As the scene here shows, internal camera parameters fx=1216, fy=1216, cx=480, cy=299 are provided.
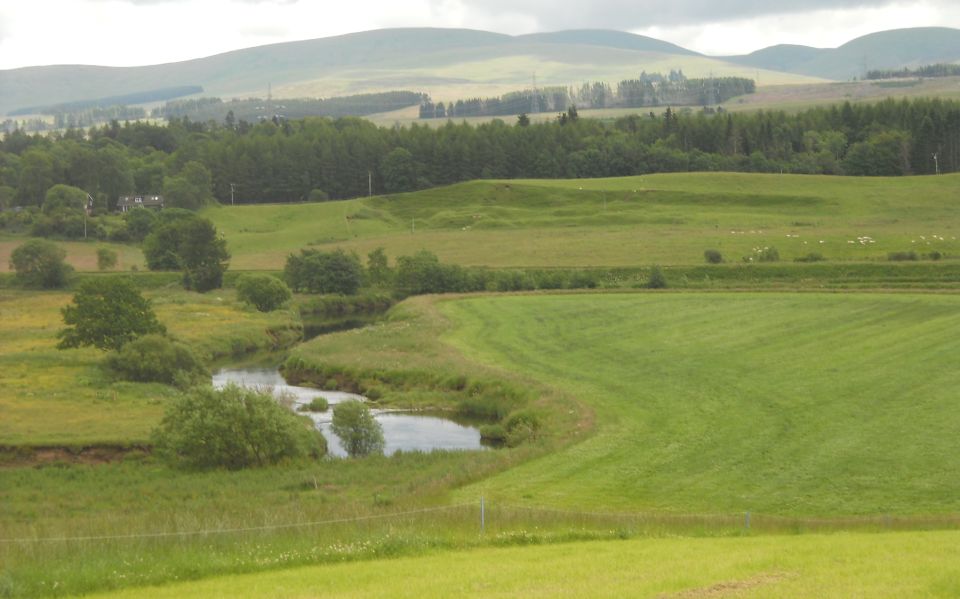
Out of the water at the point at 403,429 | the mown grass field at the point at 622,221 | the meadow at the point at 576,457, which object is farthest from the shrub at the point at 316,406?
the mown grass field at the point at 622,221

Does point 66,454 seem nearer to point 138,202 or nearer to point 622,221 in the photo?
point 622,221

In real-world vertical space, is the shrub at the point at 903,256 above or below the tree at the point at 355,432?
below

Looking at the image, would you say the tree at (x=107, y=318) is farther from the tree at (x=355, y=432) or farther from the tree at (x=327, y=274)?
the tree at (x=327, y=274)

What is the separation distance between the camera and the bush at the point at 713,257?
10450 centimetres

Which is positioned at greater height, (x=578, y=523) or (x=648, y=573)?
(x=648, y=573)

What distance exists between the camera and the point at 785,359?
187ft

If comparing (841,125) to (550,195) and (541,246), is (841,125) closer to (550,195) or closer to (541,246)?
(550,195)

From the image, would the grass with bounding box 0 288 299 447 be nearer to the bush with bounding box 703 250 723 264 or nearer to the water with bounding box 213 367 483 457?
the water with bounding box 213 367 483 457

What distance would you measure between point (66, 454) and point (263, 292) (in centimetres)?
5098

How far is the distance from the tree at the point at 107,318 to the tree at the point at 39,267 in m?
49.0

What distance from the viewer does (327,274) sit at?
10550 cm

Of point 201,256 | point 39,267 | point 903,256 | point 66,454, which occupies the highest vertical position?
point 66,454

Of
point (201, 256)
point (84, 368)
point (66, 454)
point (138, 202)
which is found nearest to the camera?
point (66, 454)

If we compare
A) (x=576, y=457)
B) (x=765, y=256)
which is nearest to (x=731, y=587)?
(x=576, y=457)
